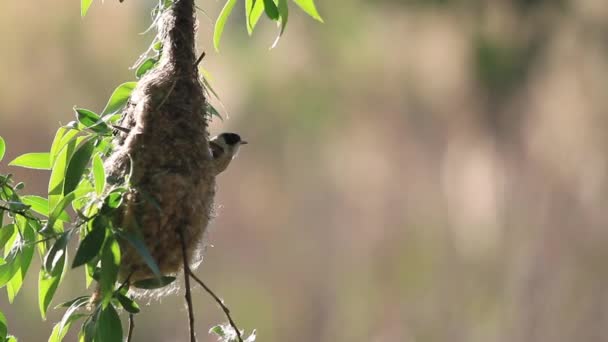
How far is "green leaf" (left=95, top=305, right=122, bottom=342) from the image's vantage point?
134 centimetres

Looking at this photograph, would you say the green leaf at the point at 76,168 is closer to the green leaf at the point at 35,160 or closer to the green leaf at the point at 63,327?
the green leaf at the point at 35,160

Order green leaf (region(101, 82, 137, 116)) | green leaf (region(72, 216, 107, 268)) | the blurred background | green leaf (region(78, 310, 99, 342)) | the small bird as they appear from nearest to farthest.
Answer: green leaf (region(72, 216, 107, 268)) → green leaf (region(78, 310, 99, 342)) → green leaf (region(101, 82, 137, 116)) → the small bird → the blurred background

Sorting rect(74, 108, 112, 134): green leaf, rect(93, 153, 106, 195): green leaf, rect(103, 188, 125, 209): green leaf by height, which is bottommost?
rect(103, 188, 125, 209): green leaf

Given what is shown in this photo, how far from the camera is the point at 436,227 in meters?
5.84

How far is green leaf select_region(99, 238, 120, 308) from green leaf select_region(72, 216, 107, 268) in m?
0.02

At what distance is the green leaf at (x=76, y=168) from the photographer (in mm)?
1367

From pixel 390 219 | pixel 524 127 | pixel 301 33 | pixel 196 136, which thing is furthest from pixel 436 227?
pixel 196 136

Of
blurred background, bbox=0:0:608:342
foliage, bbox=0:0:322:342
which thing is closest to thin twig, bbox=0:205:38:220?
foliage, bbox=0:0:322:342

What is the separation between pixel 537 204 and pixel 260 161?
178 cm

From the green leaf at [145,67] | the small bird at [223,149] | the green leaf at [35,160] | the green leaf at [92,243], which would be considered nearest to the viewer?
the green leaf at [92,243]

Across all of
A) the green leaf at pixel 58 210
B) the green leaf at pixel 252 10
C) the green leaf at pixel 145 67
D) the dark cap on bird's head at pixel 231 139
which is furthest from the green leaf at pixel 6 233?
the dark cap on bird's head at pixel 231 139

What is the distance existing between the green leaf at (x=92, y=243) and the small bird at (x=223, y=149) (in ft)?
2.20

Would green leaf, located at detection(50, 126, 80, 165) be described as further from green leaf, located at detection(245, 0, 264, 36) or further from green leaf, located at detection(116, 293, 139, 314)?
green leaf, located at detection(245, 0, 264, 36)

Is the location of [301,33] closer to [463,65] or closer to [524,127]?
[463,65]
